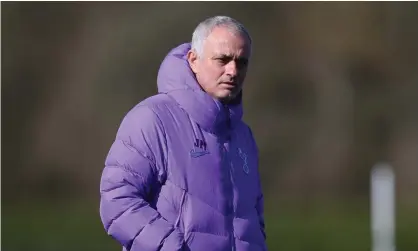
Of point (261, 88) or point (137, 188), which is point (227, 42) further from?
point (261, 88)

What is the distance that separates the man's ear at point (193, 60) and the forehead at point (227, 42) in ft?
0.31

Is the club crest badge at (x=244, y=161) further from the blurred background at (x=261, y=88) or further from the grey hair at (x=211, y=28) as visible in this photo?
the blurred background at (x=261, y=88)

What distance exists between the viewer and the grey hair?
3.88 metres

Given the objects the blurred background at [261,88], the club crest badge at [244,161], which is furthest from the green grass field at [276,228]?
the club crest badge at [244,161]

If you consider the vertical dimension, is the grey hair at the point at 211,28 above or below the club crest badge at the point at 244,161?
above

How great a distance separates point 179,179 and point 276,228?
10964 mm

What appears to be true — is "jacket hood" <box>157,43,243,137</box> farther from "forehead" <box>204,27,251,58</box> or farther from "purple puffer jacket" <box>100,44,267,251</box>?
"forehead" <box>204,27,251,58</box>

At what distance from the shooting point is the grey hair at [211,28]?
3.88 metres

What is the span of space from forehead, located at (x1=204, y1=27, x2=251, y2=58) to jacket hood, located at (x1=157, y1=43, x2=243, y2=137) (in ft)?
0.43

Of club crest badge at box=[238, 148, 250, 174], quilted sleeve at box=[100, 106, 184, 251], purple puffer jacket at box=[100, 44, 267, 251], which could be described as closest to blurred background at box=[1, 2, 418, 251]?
club crest badge at box=[238, 148, 250, 174]

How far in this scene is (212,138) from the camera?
12.8ft

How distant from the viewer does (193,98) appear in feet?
12.8

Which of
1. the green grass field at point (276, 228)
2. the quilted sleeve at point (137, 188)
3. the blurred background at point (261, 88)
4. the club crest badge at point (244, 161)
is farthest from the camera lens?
the blurred background at point (261, 88)

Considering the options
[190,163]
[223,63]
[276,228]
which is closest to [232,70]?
[223,63]
